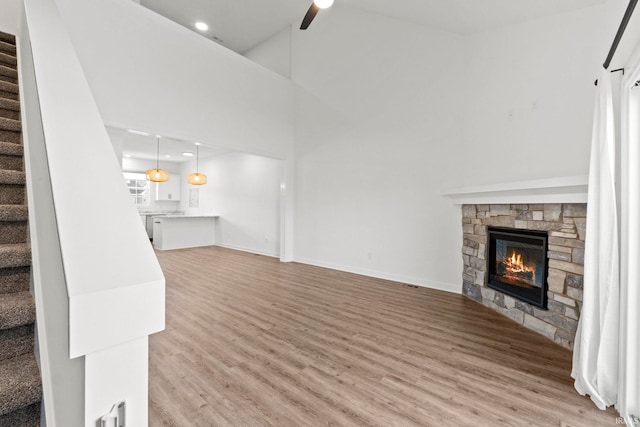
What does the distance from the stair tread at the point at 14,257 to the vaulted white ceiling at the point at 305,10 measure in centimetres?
416

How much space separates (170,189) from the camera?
10.4 m

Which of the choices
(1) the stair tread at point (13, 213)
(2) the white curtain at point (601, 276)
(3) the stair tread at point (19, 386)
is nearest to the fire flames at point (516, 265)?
(2) the white curtain at point (601, 276)

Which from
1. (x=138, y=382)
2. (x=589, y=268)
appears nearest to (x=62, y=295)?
(x=138, y=382)

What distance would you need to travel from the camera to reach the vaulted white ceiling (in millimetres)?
2973

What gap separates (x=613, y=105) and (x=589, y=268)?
45.2 inches

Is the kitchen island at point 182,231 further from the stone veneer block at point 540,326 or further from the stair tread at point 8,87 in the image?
the stone veneer block at point 540,326

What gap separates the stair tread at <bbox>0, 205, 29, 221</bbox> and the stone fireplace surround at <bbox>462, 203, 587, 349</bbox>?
3.76m

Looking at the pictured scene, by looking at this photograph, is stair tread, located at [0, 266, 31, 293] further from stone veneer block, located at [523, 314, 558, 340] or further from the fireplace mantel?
stone veneer block, located at [523, 314, 558, 340]

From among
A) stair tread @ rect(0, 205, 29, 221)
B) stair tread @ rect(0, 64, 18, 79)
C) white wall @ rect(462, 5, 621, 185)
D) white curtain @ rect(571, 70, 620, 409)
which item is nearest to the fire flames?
white wall @ rect(462, 5, 621, 185)

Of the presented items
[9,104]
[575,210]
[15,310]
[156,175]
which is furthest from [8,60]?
[575,210]

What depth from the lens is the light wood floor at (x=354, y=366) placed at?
171 cm

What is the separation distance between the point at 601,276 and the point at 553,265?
0.87 m

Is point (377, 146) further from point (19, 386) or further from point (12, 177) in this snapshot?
point (19, 386)

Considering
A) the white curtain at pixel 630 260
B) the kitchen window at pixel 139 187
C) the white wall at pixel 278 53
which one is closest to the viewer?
the white curtain at pixel 630 260
